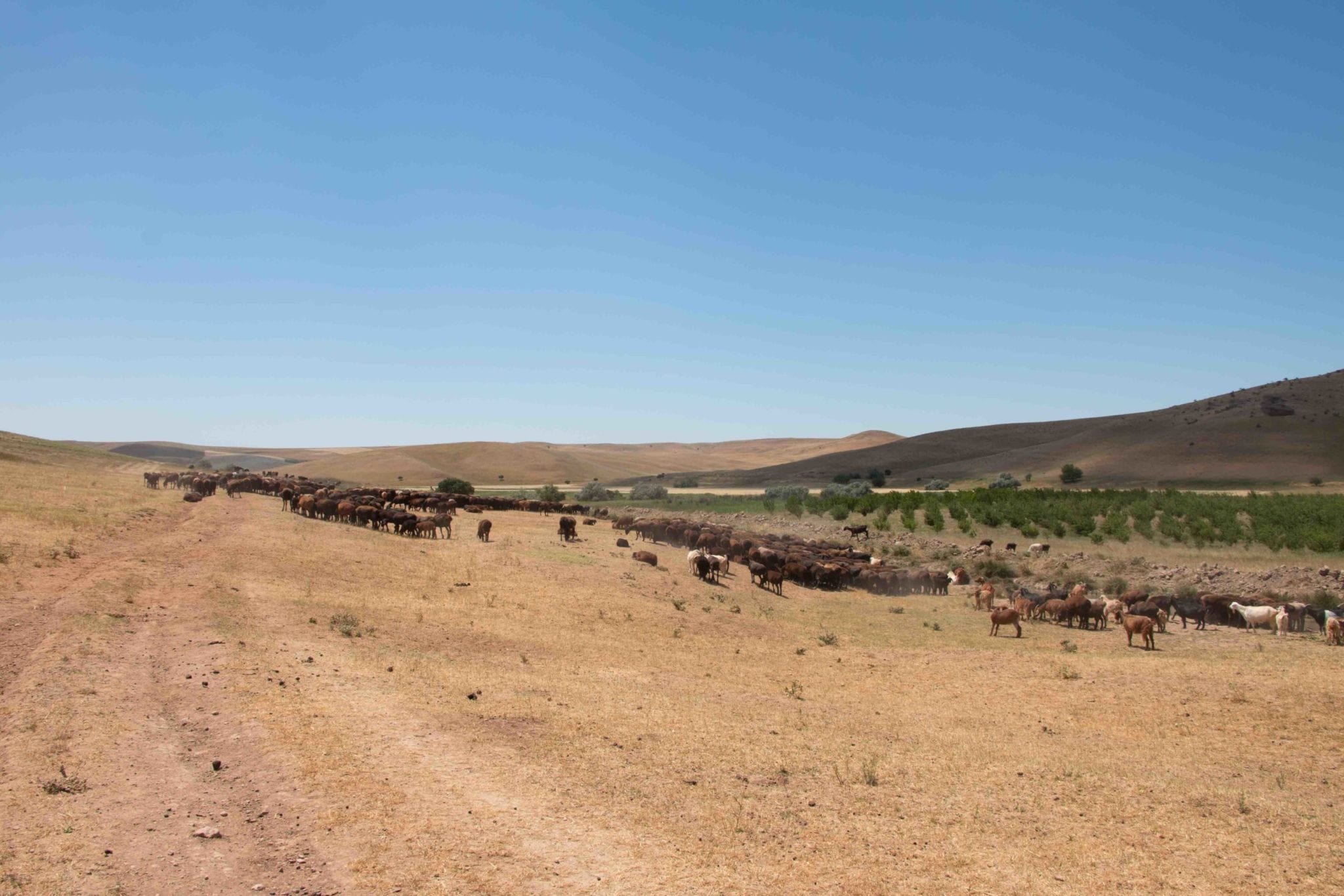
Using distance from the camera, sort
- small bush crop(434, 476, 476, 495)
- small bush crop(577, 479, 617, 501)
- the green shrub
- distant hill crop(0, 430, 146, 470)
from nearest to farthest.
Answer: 1. distant hill crop(0, 430, 146, 470)
2. small bush crop(434, 476, 476, 495)
3. the green shrub
4. small bush crop(577, 479, 617, 501)

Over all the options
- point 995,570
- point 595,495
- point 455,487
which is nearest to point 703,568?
point 995,570

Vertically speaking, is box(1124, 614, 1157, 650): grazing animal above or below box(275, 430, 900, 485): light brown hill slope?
below

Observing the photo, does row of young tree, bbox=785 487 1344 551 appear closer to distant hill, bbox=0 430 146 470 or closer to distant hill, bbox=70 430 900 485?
distant hill, bbox=0 430 146 470

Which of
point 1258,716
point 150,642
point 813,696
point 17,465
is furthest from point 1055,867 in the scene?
point 17,465

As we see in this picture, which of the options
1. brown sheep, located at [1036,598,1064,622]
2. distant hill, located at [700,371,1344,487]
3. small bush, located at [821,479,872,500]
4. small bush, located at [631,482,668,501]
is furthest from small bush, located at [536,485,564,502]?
brown sheep, located at [1036,598,1064,622]

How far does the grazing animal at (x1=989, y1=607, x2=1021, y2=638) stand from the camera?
Answer: 21391mm

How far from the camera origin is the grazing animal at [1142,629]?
19.8 m

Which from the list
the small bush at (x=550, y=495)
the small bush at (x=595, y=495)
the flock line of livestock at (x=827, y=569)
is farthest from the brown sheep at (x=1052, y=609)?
the small bush at (x=595, y=495)

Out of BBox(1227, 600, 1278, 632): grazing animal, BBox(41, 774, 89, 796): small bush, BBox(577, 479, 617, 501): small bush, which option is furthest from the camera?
BBox(577, 479, 617, 501): small bush

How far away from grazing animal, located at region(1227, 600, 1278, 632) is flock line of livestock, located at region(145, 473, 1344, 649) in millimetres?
18

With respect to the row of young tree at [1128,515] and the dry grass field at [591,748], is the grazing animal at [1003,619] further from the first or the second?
the row of young tree at [1128,515]

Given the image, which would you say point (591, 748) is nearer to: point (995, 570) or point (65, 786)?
point (65, 786)

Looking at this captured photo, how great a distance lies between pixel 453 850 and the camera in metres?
7.04

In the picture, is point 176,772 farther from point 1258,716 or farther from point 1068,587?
point 1068,587
